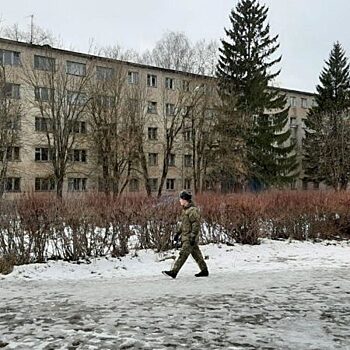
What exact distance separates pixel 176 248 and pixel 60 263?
3453 millimetres

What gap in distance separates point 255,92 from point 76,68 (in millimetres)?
15733

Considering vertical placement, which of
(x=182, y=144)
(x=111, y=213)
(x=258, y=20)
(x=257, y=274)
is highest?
(x=258, y=20)

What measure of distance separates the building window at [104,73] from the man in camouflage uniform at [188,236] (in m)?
31.2

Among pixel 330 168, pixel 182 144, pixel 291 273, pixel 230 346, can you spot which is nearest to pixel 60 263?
pixel 291 273

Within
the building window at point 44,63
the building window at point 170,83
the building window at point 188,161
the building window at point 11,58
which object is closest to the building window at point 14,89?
the building window at point 11,58

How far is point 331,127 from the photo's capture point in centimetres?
5628

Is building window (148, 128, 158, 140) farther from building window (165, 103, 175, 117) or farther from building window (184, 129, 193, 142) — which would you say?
building window (184, 129, 193, 142)

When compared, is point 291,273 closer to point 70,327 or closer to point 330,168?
point 70,327

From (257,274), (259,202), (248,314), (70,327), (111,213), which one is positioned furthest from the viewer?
(259,202)

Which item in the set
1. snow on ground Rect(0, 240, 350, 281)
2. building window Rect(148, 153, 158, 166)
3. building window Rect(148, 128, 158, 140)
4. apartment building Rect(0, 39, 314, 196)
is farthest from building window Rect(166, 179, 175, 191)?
snow on ground Rect(0, 240, 350, 281)

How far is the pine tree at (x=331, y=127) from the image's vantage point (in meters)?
55.4

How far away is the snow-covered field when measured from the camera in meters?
7.00

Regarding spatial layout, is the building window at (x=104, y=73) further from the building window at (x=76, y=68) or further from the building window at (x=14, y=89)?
the building window at (x=14, y=89)

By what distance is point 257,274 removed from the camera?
42.7 feet
